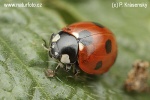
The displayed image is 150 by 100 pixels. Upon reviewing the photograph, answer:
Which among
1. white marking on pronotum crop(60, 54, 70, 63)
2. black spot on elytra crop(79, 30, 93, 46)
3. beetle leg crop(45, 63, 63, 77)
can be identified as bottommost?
beetle leg crop(45, 63, 63, 77)

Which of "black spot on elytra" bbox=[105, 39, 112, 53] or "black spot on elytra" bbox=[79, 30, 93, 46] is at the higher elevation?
"black spot on elytra" bbox=[79, 30, 93, 46]

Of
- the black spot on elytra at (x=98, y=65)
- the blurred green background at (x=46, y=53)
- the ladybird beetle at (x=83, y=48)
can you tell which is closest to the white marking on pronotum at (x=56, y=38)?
the ladybird beetle at (x=83, y=48)

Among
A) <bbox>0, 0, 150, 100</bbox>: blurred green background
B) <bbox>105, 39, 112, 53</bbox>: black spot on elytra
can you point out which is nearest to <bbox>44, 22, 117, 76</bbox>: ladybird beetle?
<bbox>105, 39, 112, 53</bbox>: black spot on elytra

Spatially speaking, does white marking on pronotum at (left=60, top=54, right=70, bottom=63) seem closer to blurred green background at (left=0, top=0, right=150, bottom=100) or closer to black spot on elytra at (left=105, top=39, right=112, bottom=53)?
blurred green background at (left=0, top=0, right=150, bottom=100)

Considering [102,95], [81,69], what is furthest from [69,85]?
[102,95]

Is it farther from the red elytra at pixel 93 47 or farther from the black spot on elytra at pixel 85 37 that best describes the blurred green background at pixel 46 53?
the black spot on elytra at pixel 85 37

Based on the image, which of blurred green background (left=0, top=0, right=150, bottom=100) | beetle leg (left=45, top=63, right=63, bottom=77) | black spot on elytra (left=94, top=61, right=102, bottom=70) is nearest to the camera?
blurred green background (left=0, top=0, right=150, bottom=100)

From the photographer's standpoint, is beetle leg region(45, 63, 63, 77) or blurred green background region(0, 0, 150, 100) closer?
blurred green background region(0, 0, 150, 100)

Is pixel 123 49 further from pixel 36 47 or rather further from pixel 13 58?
pixel 13 58
